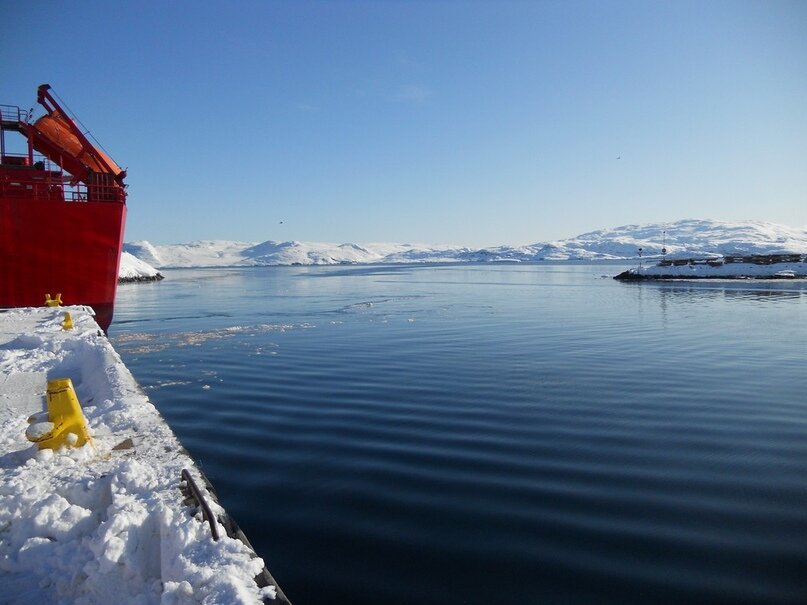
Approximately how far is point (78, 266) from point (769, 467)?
19.6 meters

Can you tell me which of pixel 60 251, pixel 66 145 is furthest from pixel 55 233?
pixel 66 145

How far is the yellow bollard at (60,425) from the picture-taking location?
16.8 ft

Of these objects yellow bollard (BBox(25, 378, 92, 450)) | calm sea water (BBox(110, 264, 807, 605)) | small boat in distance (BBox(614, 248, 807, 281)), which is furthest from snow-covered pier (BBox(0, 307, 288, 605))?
small boat in distance (BBox(614, 248, 807, 281))

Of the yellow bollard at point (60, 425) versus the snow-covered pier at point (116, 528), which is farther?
the yellow bollard at point (60, 425)

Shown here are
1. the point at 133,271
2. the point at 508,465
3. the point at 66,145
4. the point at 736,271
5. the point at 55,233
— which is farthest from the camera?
the point at 133,271

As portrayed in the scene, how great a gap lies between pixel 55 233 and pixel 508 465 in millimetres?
17119

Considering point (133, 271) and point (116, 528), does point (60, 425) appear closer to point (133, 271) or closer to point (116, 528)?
point (116, 528)

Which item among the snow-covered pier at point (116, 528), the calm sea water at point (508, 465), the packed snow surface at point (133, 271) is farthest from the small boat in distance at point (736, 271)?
the packed snow surface at point (133, 271)

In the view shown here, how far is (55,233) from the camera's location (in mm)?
16812

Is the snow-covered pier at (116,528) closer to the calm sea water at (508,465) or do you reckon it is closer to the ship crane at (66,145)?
the calm sea water at (508,465)

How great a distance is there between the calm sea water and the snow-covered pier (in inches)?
41.5

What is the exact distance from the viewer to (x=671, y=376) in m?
11.9

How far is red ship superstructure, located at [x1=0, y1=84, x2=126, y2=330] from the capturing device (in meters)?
16.3

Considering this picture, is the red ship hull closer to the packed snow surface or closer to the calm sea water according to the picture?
the calm sea water
